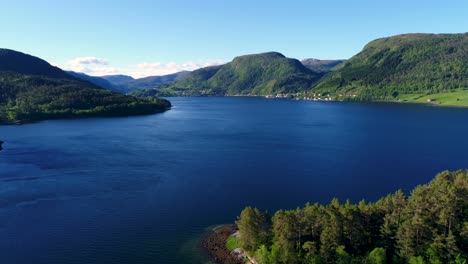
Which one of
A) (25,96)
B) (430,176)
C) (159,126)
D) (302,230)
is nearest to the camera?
(302,230)

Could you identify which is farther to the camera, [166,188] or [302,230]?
[166,188]

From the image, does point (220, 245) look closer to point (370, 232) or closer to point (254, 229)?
point (254, 229)

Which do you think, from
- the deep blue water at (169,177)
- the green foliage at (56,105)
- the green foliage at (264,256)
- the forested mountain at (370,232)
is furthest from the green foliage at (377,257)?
the green foliage at (56,105)

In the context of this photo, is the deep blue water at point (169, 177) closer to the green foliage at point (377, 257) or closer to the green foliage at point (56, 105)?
the green foliage at point (377, 257)

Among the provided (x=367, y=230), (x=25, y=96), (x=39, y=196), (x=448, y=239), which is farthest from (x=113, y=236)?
(x=25, y=96)

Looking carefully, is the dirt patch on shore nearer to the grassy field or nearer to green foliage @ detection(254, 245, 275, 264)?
the grassy field

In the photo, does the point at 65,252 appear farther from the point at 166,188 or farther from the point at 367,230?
the point at 367,230

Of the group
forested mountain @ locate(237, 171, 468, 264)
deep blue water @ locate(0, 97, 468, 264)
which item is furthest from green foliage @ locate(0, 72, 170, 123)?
forested mountain @ locate(237, 171, 468, 264)
